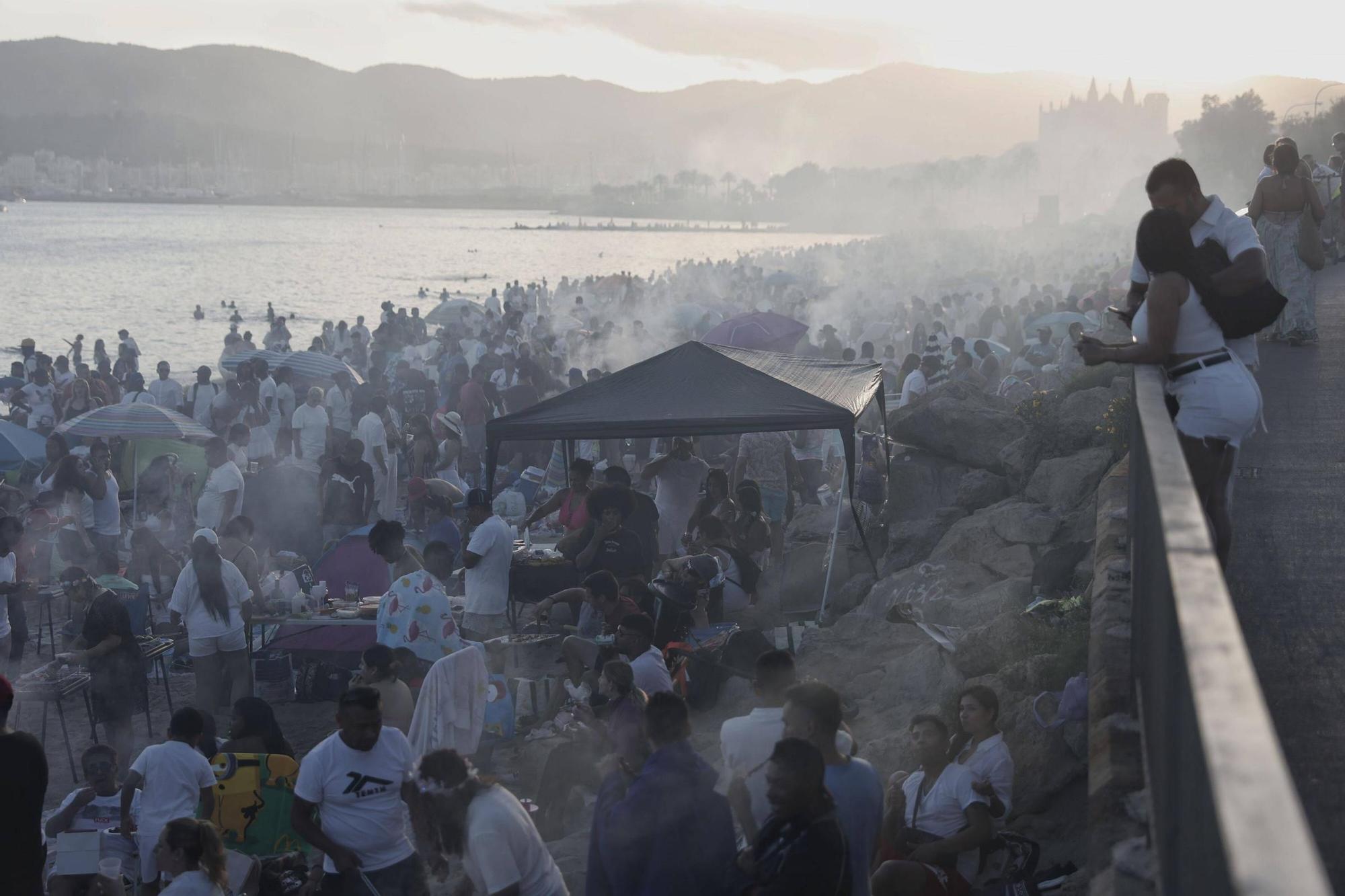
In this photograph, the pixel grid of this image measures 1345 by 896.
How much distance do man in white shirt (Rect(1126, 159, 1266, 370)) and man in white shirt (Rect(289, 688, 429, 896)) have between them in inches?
145

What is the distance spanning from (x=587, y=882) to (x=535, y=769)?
156 inches

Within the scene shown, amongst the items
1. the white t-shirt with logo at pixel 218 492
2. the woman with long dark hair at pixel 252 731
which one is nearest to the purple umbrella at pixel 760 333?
the white t-shirt with logo at pixel 218 492

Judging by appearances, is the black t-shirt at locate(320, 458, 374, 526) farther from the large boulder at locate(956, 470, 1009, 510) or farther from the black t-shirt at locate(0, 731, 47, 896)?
the black t-shirt at locate(0, 731, 47, 896)

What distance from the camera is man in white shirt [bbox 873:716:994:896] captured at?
558 centimetres

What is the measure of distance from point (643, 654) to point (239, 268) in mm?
105837

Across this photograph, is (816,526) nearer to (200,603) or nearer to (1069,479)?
(1069,479)

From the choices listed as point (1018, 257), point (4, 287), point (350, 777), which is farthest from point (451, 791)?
point (4, 287)

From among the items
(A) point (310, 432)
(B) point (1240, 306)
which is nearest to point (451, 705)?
(B) point (1240, 306)

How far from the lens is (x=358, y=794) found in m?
5.84

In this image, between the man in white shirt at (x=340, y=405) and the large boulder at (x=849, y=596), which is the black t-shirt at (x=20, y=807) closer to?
the large boulder at (x=849, y=596)

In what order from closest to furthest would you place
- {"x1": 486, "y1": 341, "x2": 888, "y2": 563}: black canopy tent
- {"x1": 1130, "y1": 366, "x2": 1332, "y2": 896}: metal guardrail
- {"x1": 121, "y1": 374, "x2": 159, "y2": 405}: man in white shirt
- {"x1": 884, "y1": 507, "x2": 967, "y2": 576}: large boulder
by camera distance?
{"x1": 1130, "y1": 366, "x2": 1332, "y2": 896}: metal guardrail
{"x1": 486, "y1": 341, "x2": 888, "y2": 563}: black canopy tent
{"x1": 884, "y1": 507, "x2": 967, "y2": 576}: large boulder
{"x1": 121, "y1": 374, "x2": 159, "y2": 405}: man in white shirt

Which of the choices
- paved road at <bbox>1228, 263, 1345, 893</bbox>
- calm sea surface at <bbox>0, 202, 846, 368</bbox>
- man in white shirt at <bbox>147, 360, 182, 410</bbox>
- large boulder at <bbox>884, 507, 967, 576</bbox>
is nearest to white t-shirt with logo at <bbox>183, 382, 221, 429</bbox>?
man in white shirt at <bbox>147, 360, 182, 410</bbox>

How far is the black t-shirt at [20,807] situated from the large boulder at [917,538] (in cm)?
772

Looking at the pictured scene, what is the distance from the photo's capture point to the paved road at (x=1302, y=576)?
4.27 meters
